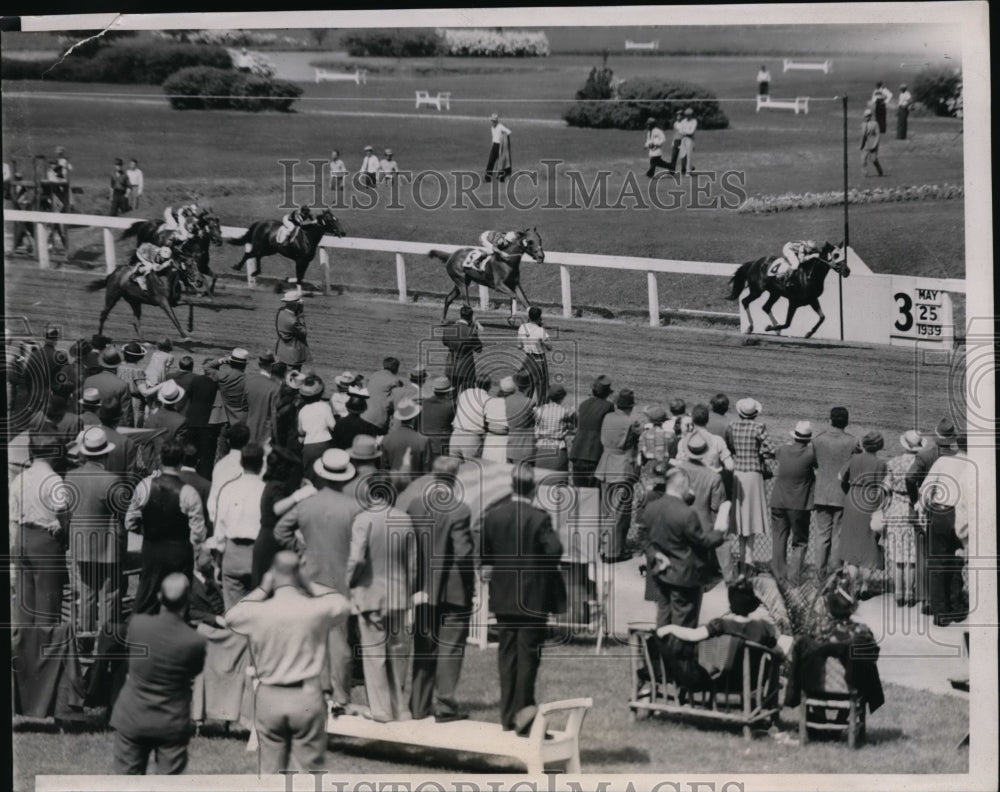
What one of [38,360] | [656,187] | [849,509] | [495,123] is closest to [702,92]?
[656,187]

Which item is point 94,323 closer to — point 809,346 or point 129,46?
point 129,46

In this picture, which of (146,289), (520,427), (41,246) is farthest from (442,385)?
(41,246)

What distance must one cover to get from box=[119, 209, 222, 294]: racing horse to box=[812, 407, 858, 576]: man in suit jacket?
442cm

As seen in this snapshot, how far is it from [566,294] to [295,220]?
6.50ft

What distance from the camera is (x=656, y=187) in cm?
1192

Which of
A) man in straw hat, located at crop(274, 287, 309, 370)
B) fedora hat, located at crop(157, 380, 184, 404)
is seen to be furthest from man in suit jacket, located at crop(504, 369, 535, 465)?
fedora hat, located at crop(157, 380, 184, 404)

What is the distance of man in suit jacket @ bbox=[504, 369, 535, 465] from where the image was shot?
457 inches

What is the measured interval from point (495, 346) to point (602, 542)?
1.59m

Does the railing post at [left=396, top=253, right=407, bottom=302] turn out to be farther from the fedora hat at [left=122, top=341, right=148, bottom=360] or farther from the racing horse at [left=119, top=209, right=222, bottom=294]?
the fedora hat at [left=122, top=341, right=148, bottom=360]

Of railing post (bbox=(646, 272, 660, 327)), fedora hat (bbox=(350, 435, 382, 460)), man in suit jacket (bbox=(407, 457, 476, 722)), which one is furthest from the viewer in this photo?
railing post (bbox=(646, 272, 660, 327))

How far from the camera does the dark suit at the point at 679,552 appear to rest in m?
10.7

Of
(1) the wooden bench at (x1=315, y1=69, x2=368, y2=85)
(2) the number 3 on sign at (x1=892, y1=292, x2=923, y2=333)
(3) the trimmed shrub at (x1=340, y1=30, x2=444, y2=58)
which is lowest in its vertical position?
(2) the number 3 on sign at (x1=892, y1=292, x2=923, y2=333)

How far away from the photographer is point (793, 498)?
11.7 m

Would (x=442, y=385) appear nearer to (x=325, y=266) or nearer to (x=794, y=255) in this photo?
(x=325, y=266)
